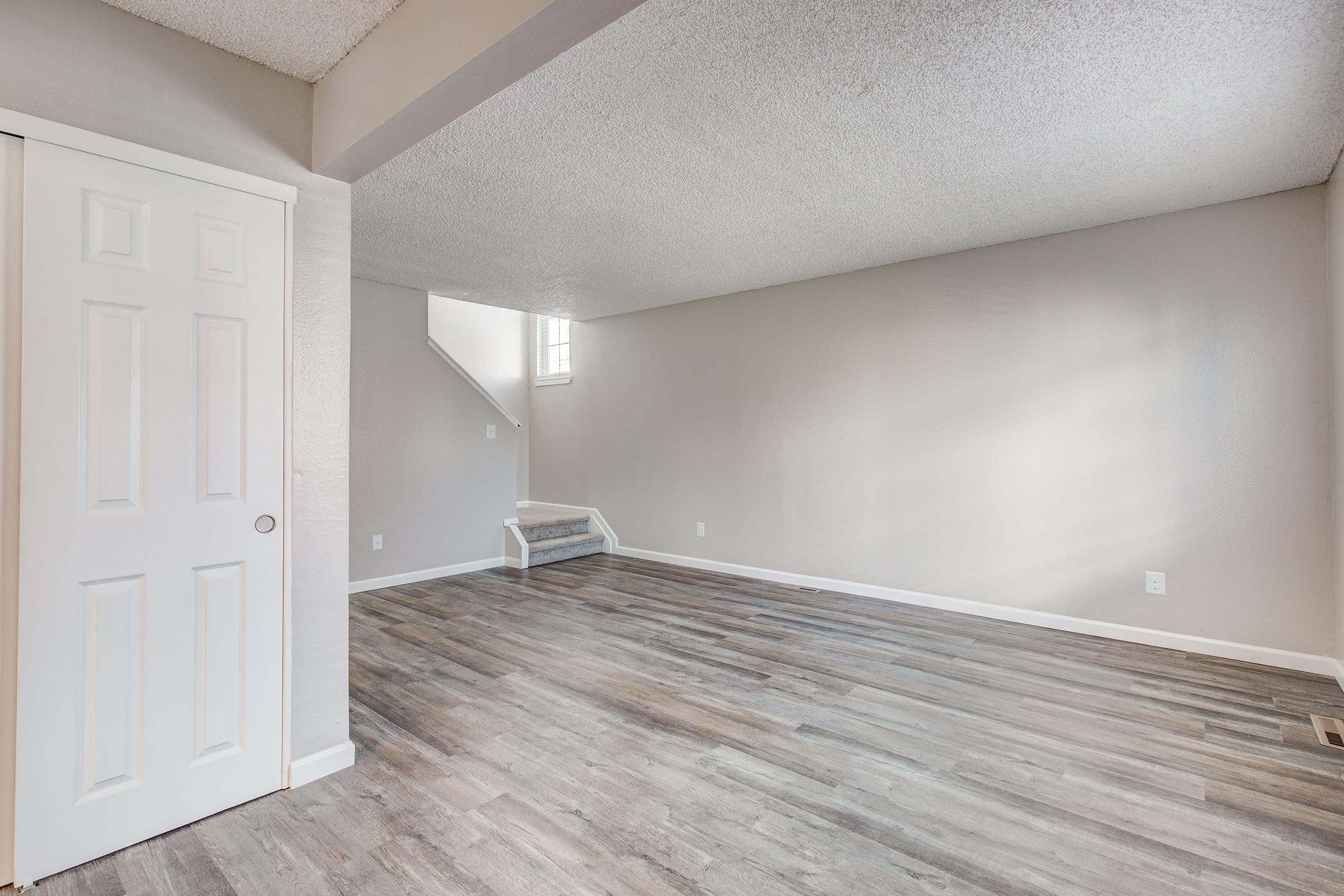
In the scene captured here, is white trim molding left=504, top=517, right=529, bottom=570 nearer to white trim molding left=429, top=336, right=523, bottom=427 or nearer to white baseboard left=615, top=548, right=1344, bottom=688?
white trim molding left=429, top=336, right=523, bottom=427

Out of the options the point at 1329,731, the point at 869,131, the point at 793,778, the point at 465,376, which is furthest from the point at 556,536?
the point at 1329,731

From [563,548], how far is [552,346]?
2533 mm

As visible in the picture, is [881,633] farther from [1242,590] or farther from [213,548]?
[213,548]

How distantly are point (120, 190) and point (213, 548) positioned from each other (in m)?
1.06

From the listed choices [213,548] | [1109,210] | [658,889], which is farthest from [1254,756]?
[213,548]

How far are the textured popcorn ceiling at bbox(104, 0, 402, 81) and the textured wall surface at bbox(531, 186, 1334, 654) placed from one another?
3.64m

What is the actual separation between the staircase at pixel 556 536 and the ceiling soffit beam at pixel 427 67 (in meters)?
3.99

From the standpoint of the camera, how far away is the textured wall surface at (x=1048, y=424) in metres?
3.20

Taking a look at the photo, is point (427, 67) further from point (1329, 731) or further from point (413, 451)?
point (1329, 731)

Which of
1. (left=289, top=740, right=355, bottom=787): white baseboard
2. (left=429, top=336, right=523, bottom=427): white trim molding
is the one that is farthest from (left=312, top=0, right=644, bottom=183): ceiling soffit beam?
(left=429, top=336, right=523, bottom=427): white trim molding

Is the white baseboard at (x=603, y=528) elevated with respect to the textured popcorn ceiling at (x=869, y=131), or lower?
lower

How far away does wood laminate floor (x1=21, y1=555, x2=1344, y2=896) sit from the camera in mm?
1673

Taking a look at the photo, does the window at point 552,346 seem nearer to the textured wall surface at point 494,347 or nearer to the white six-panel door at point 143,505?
the textured wall surface at point 494,347

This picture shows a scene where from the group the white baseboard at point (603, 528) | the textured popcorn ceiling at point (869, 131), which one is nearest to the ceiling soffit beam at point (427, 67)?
the textured popcorn ceiling at point (869, 131)
